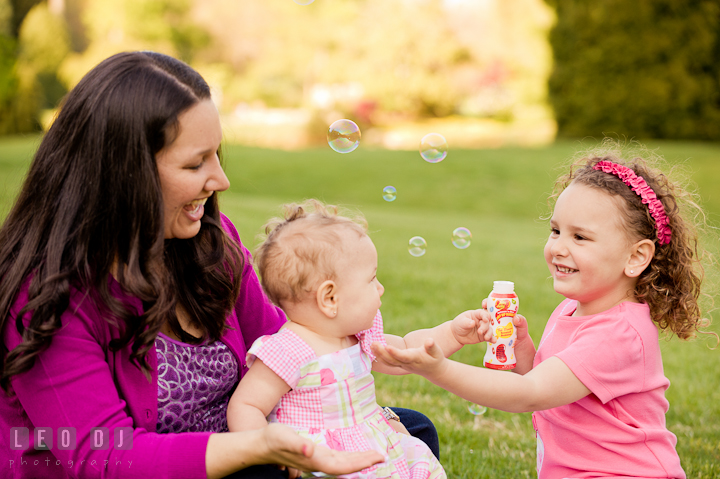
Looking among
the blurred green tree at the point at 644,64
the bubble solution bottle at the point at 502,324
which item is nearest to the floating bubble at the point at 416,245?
the bubble solution bottle at the point at 502,324

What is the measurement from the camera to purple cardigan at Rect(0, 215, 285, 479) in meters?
1.60

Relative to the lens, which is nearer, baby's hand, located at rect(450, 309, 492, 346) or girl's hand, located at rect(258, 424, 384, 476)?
girl's hand, located at rect(258, 424, 384, 476)

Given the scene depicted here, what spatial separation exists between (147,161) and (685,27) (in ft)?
68.6

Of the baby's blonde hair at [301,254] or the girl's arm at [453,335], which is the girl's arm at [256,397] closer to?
the baby's blonde hair at [301,254]

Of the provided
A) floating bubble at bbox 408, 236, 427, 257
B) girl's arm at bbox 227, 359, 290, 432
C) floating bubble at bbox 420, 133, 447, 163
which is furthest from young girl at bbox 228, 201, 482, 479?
floating bubble at bbox 420, 133, 447, 163

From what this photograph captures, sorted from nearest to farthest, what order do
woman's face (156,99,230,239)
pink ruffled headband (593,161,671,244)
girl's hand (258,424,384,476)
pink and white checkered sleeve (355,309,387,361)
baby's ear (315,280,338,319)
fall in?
girl's hand (258,424,384,476)
woman's face (156,99,230,239)
baby's ear (315,280,338,319)
pink and white checkered sleeve (355,309,387,361)
pink ruffled headband (593,161,671,244)

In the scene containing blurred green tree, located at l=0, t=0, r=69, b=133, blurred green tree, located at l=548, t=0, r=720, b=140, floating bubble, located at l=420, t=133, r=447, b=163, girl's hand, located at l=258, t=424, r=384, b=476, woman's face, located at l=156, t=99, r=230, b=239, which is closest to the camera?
girl's hand, located at l=258, t=424, r=384, b=476

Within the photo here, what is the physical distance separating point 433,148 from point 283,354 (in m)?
1.90

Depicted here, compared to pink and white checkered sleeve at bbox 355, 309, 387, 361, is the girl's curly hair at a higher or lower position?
higher

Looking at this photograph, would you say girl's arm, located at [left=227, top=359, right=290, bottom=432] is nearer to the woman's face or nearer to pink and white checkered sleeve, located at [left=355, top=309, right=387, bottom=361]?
pink and white checkered sleeve, located at [left=355, top=309, right=387, bottom=361]

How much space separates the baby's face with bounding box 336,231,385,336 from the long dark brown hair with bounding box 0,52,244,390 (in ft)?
1.62

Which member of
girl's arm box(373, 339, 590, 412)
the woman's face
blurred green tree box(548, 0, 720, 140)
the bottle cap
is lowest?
girl's arm box(373, 339, 590, 412)

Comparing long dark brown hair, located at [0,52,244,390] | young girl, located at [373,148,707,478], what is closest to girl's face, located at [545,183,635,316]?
young girl, located at [373,148,707,478]

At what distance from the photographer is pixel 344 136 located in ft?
10.5
